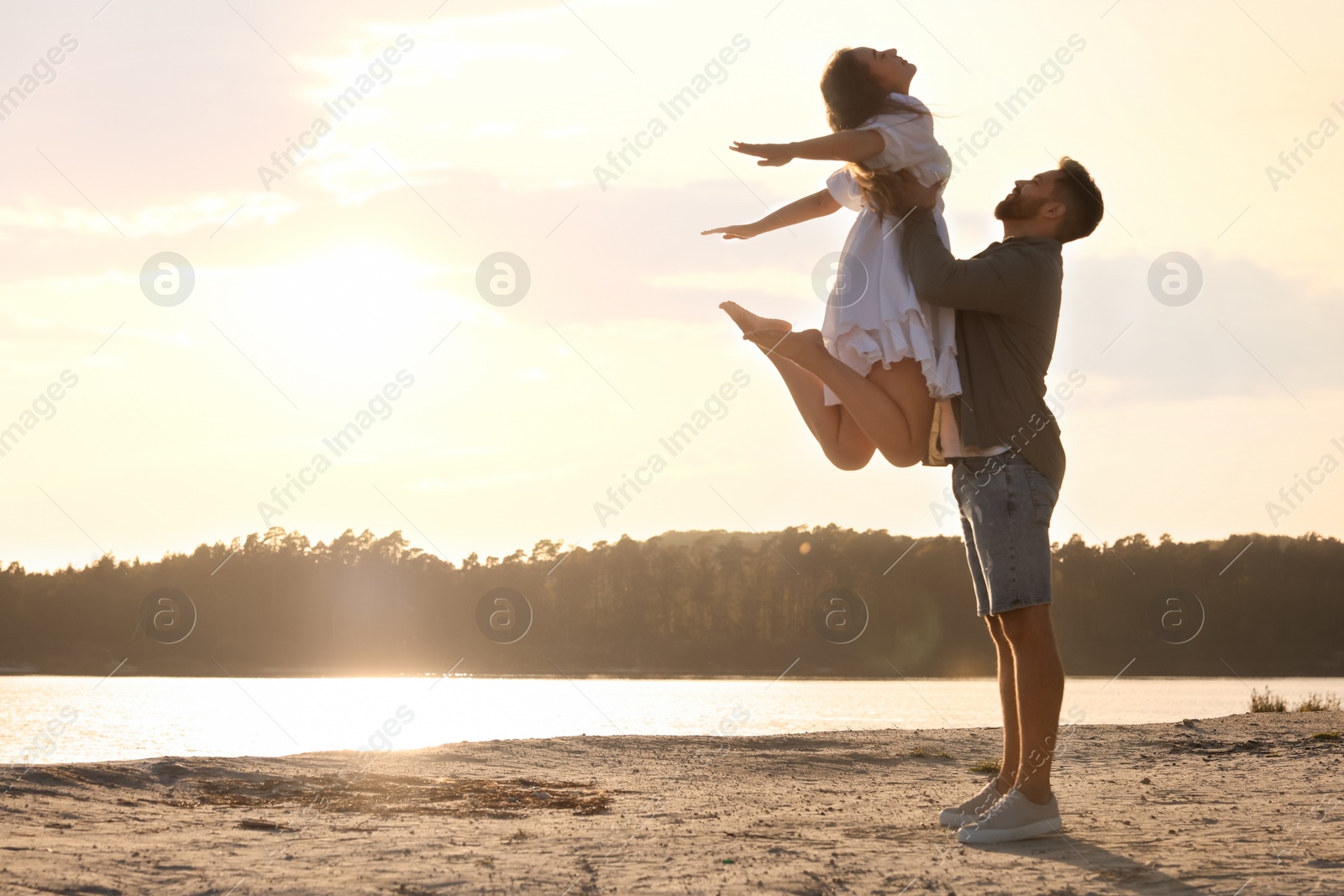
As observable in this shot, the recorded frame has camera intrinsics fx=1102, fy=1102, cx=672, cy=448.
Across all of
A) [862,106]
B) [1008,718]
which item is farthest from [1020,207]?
[1008,718]

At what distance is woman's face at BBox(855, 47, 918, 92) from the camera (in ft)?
12.6

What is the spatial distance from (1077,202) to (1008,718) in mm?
1901

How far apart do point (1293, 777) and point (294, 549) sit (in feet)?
276

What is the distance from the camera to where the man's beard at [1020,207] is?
407 cm

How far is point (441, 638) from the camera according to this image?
79250 millimetres

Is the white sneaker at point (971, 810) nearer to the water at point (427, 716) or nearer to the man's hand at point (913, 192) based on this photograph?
the man's hand at point (913, 192)

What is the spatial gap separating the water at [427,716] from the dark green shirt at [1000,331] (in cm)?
791

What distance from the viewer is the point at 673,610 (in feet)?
273

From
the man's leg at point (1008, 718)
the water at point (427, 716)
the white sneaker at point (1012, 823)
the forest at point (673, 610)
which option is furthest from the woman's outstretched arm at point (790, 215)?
the forest at point (673, 610)

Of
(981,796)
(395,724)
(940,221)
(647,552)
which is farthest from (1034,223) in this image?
(647,552)

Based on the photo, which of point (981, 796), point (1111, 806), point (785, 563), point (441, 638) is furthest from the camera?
point (785, 563)

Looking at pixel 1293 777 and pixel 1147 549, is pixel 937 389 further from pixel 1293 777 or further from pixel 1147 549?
pixel 1147 549

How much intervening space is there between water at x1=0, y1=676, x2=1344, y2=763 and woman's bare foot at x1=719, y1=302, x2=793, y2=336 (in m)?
7.48

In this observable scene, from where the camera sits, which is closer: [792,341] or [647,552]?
[792,341]
